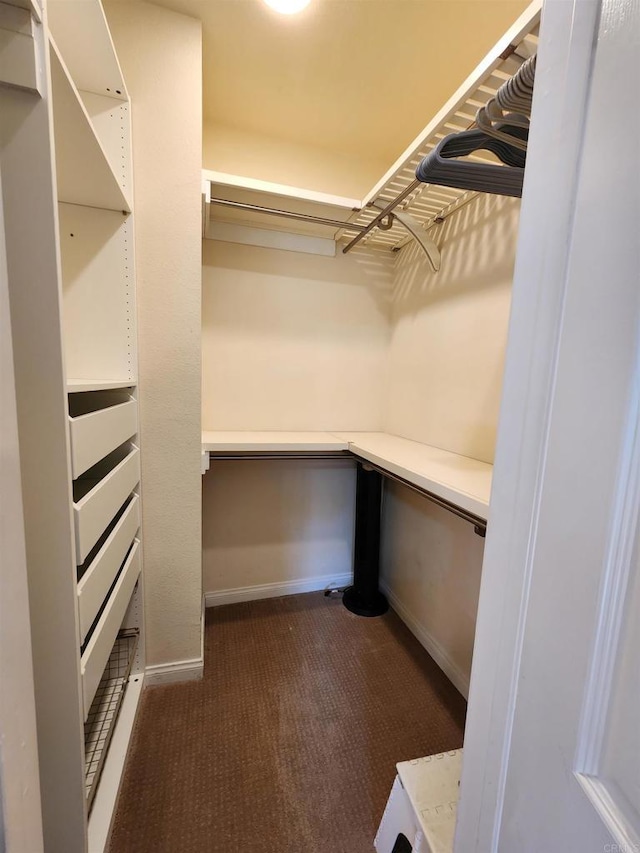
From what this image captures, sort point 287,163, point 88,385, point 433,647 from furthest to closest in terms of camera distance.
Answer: point 287,163 < point 433,647 < point 88,385

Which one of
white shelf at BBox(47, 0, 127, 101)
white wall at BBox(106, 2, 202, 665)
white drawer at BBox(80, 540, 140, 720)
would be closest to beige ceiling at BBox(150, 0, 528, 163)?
white wall at BBox(106, 2, 202, 665)

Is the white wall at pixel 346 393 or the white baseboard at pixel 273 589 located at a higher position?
the white wall at pixel 346 393

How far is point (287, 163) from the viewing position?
1.85 m

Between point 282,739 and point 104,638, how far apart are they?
81 cm

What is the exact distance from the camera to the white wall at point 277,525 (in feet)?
6.63

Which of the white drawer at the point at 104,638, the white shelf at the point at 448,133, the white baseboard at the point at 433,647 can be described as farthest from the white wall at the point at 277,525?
the white shelf at the point at 448,133

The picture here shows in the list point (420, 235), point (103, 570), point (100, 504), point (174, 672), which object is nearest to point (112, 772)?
point (174, 672)

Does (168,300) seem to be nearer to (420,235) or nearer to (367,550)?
(420,235)

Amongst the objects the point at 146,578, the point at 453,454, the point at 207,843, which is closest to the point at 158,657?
the point at 146,578

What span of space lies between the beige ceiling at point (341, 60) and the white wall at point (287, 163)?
63 mm

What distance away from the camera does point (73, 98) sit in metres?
0.77

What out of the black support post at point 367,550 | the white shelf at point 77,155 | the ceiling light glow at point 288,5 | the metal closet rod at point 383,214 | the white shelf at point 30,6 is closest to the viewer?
the white shelf at point 30,6

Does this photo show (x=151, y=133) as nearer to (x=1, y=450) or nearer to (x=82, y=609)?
(x=1, y=450)

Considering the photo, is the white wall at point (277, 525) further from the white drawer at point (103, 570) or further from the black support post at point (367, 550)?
the white drawer at point (103, 570)
